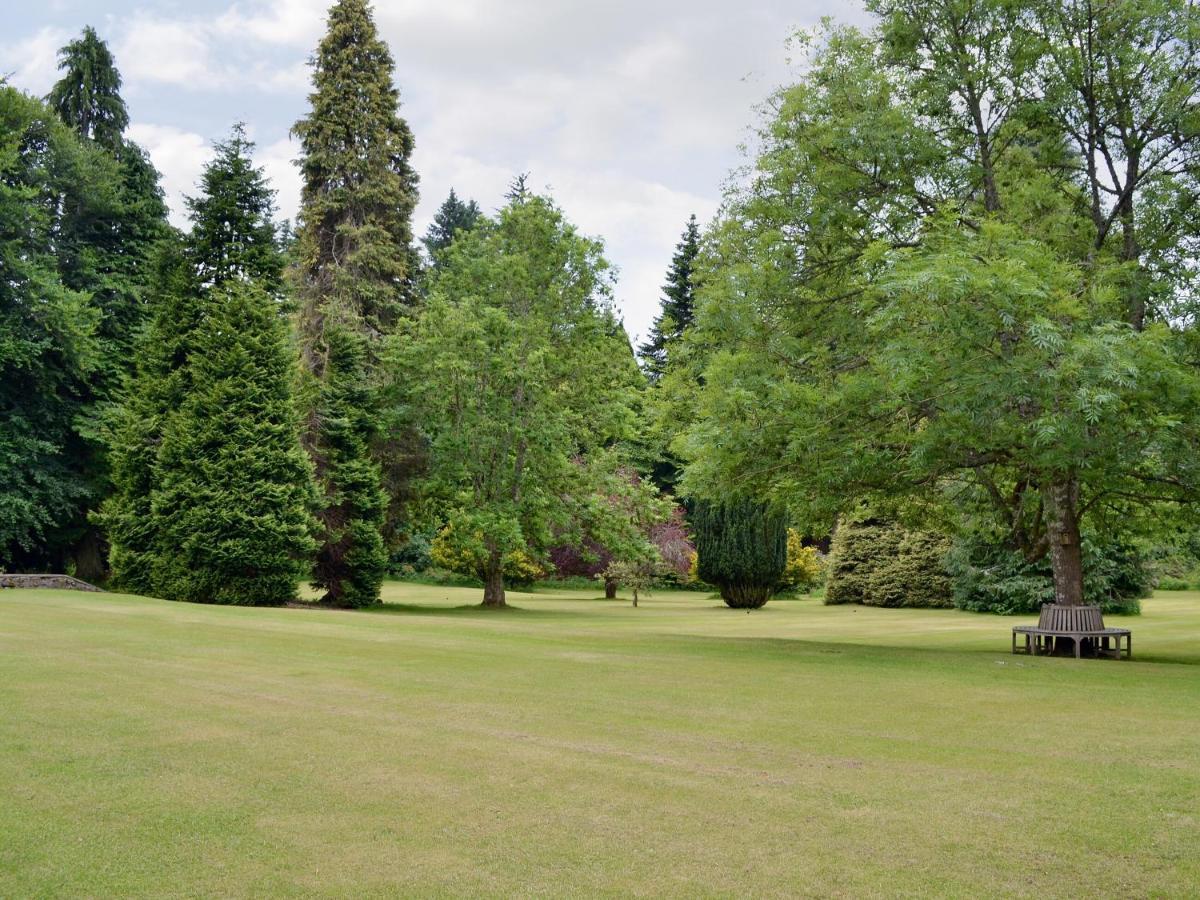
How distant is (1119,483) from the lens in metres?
15.2

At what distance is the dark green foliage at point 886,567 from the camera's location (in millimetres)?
34594

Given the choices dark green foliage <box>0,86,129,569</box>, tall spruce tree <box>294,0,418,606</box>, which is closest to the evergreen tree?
tall spruce tree <box>294,0,418,606</box>

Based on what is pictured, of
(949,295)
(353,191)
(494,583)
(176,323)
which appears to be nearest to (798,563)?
(494,583)

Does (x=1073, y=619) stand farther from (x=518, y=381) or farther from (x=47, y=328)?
(x=47, y=328)

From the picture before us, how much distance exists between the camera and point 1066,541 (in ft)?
53.9

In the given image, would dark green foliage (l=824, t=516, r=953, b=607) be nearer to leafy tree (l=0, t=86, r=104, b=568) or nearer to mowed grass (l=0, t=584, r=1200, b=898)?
mowed grass (l=0, t=584, r=1200, b=898)

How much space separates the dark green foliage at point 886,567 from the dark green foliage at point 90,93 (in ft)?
100

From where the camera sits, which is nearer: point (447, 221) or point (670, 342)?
point (670, 342)

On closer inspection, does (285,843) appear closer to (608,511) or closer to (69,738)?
(69,738)

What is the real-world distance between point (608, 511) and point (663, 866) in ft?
84.3

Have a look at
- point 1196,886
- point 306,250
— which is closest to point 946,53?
point 1196,886

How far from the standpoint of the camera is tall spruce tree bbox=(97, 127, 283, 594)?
87.4ft

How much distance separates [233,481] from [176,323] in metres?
5.57

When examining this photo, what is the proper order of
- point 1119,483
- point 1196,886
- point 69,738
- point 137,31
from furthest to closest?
point 137,31, point 1119,483, point 69,738, point 1196,886
